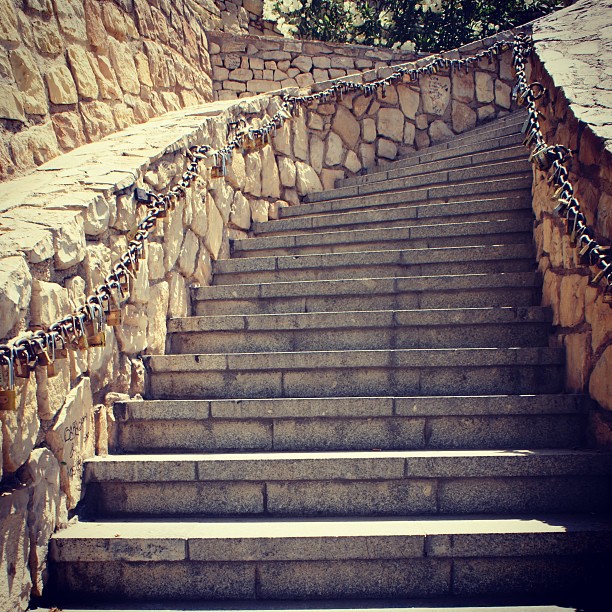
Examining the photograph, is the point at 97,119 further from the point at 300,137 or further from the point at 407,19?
the point at 407,19

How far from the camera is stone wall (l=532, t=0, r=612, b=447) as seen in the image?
9.70 ft

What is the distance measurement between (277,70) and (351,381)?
7499 millimetres

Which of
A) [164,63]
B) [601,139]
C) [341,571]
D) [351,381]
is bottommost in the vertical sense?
[341,571]

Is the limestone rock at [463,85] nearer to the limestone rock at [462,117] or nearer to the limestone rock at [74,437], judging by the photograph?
the limestone rock at [462,117]

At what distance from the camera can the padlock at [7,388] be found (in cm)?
222

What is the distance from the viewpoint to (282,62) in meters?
9.78

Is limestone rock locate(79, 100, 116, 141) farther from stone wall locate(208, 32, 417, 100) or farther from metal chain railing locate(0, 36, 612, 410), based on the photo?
stone wall locate(208, 32, 417, 100)

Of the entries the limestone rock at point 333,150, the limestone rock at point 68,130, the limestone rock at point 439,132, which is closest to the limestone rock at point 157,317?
the limestone rock at point 68,130

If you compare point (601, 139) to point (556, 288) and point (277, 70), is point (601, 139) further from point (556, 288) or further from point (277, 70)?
point (277, 70)

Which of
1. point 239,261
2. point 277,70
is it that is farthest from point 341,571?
point 277,70

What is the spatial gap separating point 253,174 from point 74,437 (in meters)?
3.41

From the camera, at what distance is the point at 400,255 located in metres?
4.48

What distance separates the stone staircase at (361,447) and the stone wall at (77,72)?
138cm

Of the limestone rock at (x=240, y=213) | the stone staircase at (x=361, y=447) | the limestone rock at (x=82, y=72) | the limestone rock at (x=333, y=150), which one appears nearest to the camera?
the stone staircase at (x=361, y=447)
